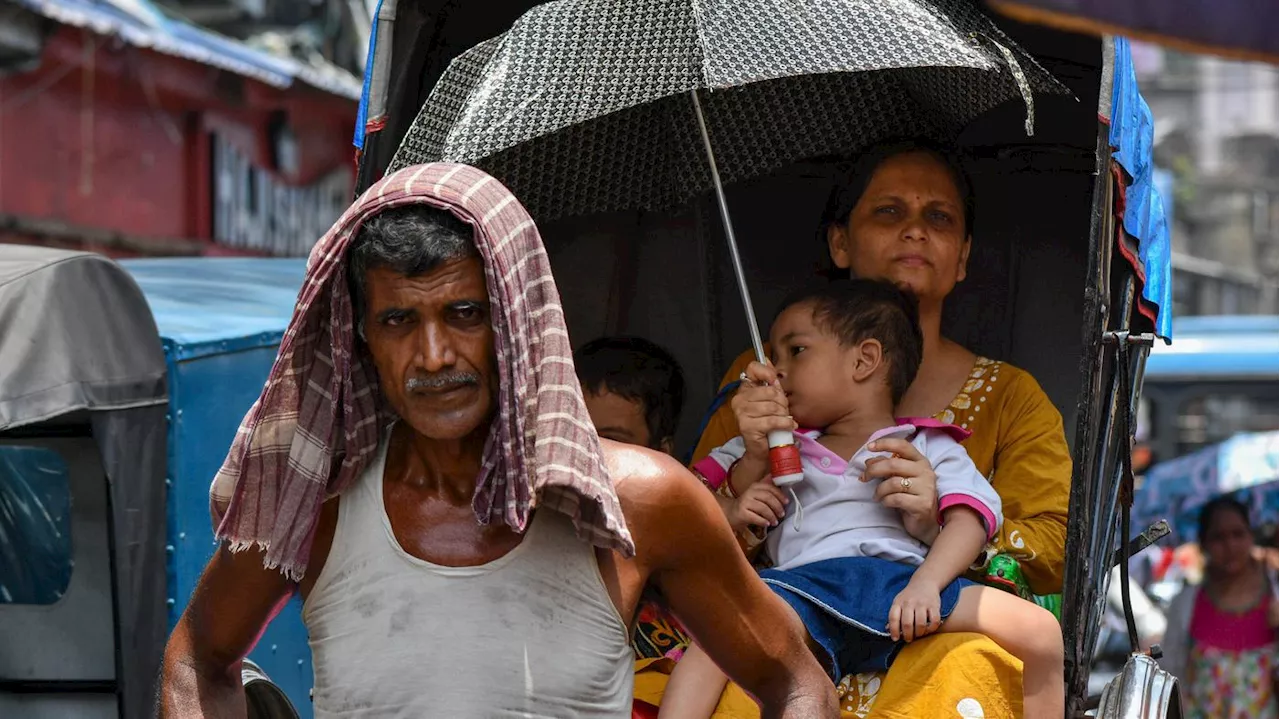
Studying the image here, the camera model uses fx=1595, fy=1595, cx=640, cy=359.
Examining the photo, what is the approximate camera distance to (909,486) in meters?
3.17

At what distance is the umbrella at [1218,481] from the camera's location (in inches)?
356

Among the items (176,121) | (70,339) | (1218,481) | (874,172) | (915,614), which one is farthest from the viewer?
(176,121)

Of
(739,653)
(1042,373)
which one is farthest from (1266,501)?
(739,653)

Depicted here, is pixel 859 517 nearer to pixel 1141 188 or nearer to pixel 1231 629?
pixel 1141 188

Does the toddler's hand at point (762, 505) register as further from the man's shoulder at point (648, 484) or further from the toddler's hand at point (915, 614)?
the man's shoulder at point (648, 484)

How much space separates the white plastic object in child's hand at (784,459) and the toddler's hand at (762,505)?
0.07 feet

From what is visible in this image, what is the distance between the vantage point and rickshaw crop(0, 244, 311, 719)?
455 centimetres

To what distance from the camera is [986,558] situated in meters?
3.26

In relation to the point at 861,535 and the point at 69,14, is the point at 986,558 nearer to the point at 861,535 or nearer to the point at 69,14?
the point at 861,535

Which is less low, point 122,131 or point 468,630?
point 122,131

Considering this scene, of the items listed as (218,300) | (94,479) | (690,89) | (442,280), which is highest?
(690,89)

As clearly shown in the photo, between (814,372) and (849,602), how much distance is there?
59 cm

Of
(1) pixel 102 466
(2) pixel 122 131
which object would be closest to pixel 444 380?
(1) pixel 102 466

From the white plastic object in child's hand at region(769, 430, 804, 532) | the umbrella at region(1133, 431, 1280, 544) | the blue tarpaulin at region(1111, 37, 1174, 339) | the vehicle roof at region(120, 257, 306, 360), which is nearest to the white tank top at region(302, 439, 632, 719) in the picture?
the white plastic object in child's hand at region(769, 430, 804, 532)
